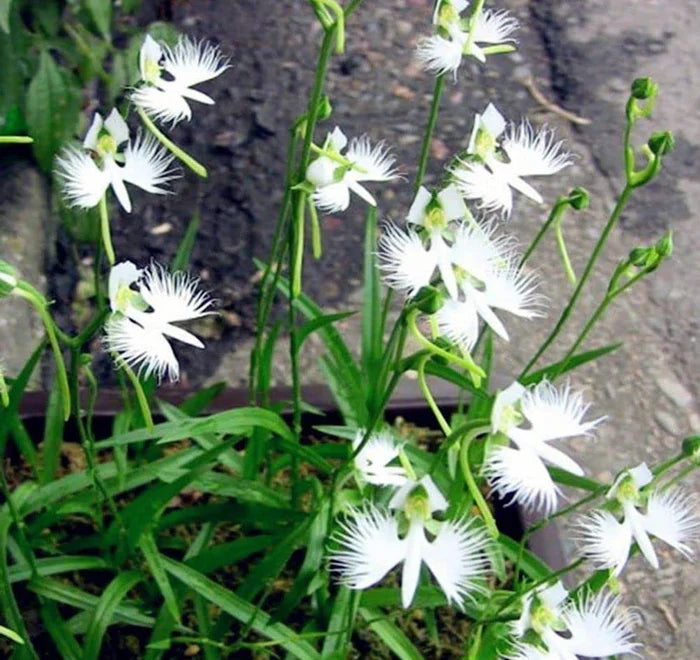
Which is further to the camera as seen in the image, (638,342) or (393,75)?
(393,75)

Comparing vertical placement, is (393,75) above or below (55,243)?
above

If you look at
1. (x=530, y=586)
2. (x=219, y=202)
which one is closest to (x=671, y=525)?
(x=530, y=586)

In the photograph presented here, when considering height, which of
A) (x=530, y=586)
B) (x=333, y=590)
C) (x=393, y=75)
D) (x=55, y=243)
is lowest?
(x=333, y=590)

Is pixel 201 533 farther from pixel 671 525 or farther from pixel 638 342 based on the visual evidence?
pixel 638 342

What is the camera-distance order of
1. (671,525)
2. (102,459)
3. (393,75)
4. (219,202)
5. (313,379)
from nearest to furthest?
(671,525), (102,459), (313,379), (219,202), (393,75)

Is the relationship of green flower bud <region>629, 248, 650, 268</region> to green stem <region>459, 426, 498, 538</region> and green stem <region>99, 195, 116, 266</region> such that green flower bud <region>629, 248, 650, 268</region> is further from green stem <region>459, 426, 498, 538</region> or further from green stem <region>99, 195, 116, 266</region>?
green stem <region>99, 195, 116, 266</region>

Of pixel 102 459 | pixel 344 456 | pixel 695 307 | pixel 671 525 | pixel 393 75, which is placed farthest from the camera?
pixel 393 75

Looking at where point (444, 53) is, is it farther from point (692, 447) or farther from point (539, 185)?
point (539, 185)

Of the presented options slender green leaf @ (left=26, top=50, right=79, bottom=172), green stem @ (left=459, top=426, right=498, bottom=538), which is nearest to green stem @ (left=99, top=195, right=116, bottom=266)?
green stem @ (left=459, top=426, right=498, bottom=538)
